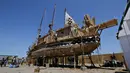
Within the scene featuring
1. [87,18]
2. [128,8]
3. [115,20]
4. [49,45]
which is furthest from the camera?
[49,45]

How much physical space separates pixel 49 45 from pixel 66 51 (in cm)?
628

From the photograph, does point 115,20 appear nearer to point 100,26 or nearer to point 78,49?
point 100,26

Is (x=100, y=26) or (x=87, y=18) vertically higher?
(x=87, y=18)

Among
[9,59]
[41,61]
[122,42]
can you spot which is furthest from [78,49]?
[9,59]

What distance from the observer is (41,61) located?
42625mm

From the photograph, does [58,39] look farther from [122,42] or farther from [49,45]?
[122,42]

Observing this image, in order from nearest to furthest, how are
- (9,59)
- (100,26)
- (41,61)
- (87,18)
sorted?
(100,26) < (87,18) < (41,61) < (9,59)

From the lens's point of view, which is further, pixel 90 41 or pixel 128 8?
pixel 90 41

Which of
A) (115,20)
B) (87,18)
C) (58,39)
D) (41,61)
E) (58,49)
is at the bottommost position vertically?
(41,61)

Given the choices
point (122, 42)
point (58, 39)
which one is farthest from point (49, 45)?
point (122, 42)

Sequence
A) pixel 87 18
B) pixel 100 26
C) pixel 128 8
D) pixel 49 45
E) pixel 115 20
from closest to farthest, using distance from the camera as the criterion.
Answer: pixel 128 8, pixel 115 20, pixel 100 26, pixel 87 18, pixel 49 45

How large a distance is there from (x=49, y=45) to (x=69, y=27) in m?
7.65

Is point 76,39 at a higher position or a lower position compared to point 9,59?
higher

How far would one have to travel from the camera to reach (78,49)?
26.3 metres
